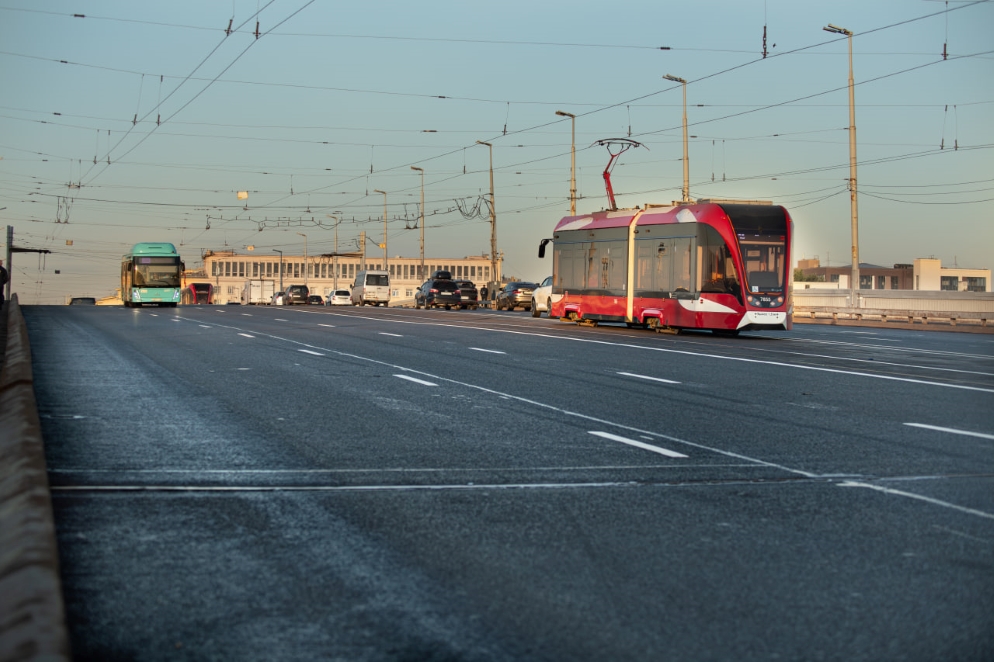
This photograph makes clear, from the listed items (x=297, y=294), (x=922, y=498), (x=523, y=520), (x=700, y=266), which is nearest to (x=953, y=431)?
(x=922, y=498)

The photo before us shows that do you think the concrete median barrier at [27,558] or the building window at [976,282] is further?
the building window at [976,282]

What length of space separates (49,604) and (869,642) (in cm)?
290

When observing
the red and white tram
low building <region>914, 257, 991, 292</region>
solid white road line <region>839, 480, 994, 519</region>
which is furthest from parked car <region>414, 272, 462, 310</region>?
low building <region>914, 257, 991, 292</region>

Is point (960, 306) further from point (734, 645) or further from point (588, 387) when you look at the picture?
point (734, 645)

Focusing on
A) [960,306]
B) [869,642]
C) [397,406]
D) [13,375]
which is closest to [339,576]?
[869,642]

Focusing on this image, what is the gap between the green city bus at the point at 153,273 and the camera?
58.5 meters

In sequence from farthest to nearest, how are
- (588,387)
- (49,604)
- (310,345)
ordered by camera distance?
(310,345)
(588,387)
(49,604)

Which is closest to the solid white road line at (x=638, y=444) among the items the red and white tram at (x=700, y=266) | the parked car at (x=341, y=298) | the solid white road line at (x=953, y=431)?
the solid white road line at (x=953, y=431)

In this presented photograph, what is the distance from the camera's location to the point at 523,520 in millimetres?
6074

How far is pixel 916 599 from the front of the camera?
14.8ft

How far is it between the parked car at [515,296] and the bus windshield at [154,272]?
1778cm

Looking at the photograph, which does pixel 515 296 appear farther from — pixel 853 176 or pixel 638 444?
pixel 638 444

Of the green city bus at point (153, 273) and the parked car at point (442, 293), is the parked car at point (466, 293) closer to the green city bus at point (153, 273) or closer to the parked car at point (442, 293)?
the parked car at point (442, 293)

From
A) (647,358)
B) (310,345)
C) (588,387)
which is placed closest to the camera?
(588,387)
